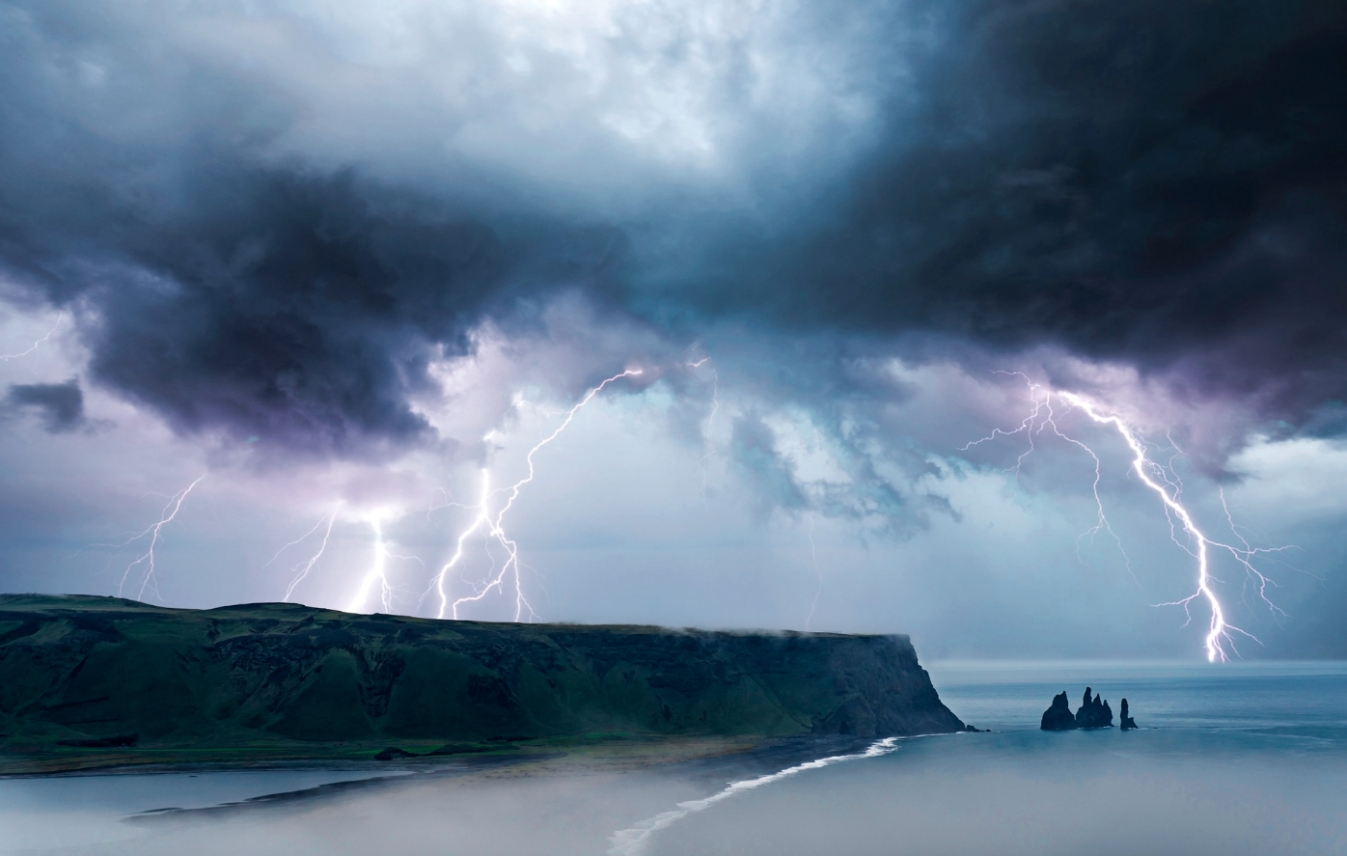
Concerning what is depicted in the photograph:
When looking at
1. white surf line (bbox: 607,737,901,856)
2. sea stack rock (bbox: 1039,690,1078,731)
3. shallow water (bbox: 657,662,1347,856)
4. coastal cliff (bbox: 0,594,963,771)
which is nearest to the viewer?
white surf line (bbox: 607,737,901,856)

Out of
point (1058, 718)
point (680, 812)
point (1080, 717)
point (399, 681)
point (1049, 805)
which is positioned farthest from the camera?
point (1080, 717)

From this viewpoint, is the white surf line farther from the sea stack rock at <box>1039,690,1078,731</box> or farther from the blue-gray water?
the sea stack rock at <box>1039,690,1078,731</box>

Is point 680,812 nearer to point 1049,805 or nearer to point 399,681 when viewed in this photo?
point 1049,805

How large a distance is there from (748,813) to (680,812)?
19.6ft

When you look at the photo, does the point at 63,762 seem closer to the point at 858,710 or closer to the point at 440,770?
the point at 440,770

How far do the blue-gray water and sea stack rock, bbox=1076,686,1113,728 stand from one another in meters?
67.1

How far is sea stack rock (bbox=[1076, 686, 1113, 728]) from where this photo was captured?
578ft

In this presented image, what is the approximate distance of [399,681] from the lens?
13438 cm

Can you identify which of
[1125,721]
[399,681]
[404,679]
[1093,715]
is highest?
[404,679]

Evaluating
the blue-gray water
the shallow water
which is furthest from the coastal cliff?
the blue-gray water

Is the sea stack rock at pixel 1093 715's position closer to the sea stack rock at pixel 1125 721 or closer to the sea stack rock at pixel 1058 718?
the sea stack rock at pixel 1058 718

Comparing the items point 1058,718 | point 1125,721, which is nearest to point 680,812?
point 1058,718

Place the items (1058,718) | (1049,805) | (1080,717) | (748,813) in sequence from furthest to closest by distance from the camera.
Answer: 1. (1080,717)
2. (1058,718)
3. (1049,805)
4. (748,813)

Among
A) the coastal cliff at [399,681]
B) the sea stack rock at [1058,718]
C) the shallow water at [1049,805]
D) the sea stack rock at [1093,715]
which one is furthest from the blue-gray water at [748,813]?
the sea stack rock at [1093,715]
